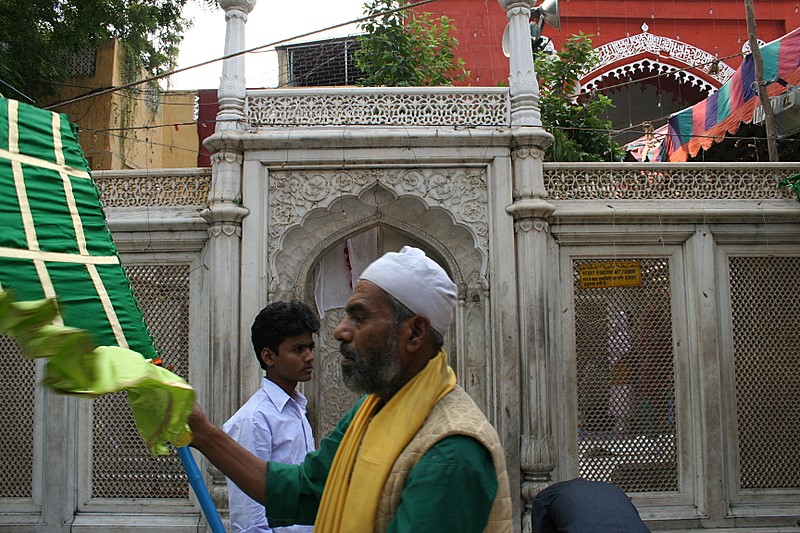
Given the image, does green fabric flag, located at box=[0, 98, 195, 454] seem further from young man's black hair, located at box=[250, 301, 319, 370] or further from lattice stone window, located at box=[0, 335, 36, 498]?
lattice stone window, located at box=[0, 335, 36, 498]

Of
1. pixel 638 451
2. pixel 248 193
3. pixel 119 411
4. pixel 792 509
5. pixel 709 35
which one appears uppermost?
pixel 709 35

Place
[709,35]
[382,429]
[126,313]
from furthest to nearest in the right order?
1. [709,35]
2. [126,313]
3. [382,429]

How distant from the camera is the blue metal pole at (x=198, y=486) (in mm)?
1882

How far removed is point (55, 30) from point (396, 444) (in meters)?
9.55

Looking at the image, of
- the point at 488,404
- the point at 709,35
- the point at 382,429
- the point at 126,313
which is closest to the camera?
the point at 382,429

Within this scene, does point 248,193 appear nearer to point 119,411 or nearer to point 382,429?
point 119,411

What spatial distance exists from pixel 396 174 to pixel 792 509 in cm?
374

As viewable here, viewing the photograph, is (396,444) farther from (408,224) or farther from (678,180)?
(678,180)

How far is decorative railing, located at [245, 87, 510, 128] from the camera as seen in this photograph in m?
5.65

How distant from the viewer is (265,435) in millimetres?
2650

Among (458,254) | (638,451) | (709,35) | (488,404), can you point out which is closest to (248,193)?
(458,254)

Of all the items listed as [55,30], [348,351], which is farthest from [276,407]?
[55,30]

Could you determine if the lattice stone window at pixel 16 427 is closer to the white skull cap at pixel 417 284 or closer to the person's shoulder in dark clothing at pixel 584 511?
the person's shoulder in dark clothing at pixel 584 511

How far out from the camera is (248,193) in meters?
5.51
